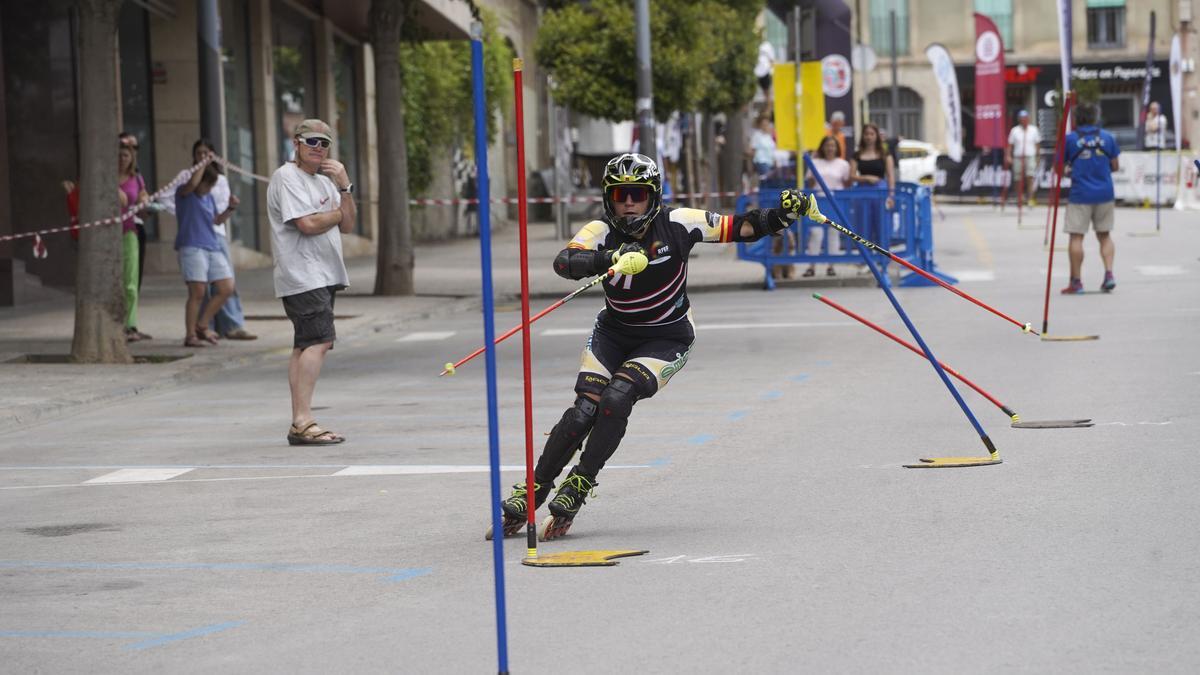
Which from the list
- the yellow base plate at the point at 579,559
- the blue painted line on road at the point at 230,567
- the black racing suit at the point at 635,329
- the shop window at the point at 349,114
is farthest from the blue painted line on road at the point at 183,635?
the shop window at the point at 349,114

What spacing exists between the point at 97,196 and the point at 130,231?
5.20 ft

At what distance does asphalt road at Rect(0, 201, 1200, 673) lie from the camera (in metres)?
5.66

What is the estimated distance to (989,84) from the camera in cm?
4703

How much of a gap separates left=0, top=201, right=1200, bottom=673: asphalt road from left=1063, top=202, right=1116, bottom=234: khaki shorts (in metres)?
4.77

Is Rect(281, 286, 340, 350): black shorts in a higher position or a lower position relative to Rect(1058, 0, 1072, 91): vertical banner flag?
lower

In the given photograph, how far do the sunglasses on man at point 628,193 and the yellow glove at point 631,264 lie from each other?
56cm

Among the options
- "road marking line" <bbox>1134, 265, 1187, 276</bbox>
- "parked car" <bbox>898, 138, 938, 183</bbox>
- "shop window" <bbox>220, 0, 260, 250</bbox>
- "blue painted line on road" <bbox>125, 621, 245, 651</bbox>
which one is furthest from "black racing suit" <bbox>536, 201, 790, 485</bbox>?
"parked car" <bbox>898, 138, 938, 183</bbox>

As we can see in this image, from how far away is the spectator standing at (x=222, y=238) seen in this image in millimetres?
16406

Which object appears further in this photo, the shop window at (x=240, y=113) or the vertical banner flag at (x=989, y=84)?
the vertical banner flag at (x=989, y=84)

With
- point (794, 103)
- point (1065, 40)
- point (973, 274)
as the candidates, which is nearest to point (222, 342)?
point (794, 103)

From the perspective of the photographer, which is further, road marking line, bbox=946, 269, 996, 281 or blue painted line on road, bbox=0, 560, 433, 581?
road marking line, bbox=946, 269, 996, 281

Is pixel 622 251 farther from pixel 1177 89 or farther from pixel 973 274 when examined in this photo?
pixel 1177 89

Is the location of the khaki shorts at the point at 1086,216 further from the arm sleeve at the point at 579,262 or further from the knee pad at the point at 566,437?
the arm sleeve at the point at 579,262

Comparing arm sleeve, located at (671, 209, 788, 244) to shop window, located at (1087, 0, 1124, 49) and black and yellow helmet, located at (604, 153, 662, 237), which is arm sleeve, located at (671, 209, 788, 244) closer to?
black and yellow helmet, located at (604, 153, 662, 237)
